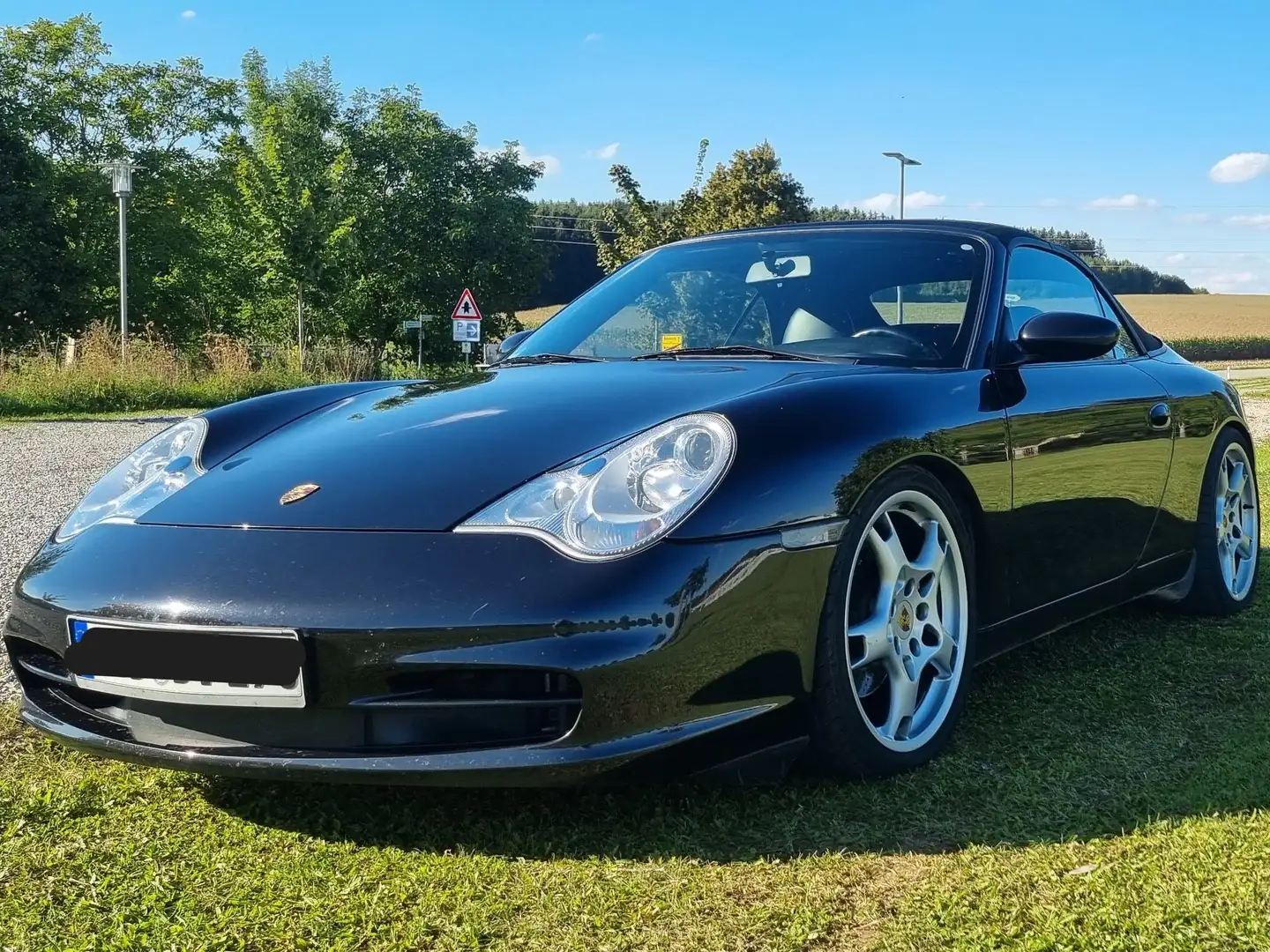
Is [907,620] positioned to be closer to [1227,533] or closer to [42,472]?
[1227,533]

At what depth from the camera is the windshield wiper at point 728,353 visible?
3.06 meters

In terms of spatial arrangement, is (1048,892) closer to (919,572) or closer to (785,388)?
(919,572)

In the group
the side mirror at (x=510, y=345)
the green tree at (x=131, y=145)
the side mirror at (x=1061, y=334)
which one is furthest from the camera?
the green tree at (x=131, y=145)

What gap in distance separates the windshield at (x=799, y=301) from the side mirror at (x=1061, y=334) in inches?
6.4

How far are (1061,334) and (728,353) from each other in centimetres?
87

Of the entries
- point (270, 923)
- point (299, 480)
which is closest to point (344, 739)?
point (270, 923)

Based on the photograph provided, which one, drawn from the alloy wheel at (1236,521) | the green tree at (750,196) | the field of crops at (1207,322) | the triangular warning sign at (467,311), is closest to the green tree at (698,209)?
the green tree at (750,196)

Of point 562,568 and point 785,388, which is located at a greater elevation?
point 785,388

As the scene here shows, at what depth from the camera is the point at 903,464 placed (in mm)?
2600

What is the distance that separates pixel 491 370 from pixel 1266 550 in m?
3.88

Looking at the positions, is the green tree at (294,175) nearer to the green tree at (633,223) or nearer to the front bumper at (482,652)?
the green tree at (633,223)

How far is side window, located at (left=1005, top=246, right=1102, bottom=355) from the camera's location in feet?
11.2

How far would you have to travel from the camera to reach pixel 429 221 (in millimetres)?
50656

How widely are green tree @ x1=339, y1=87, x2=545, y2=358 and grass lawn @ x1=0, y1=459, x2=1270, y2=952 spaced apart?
48.4 m
